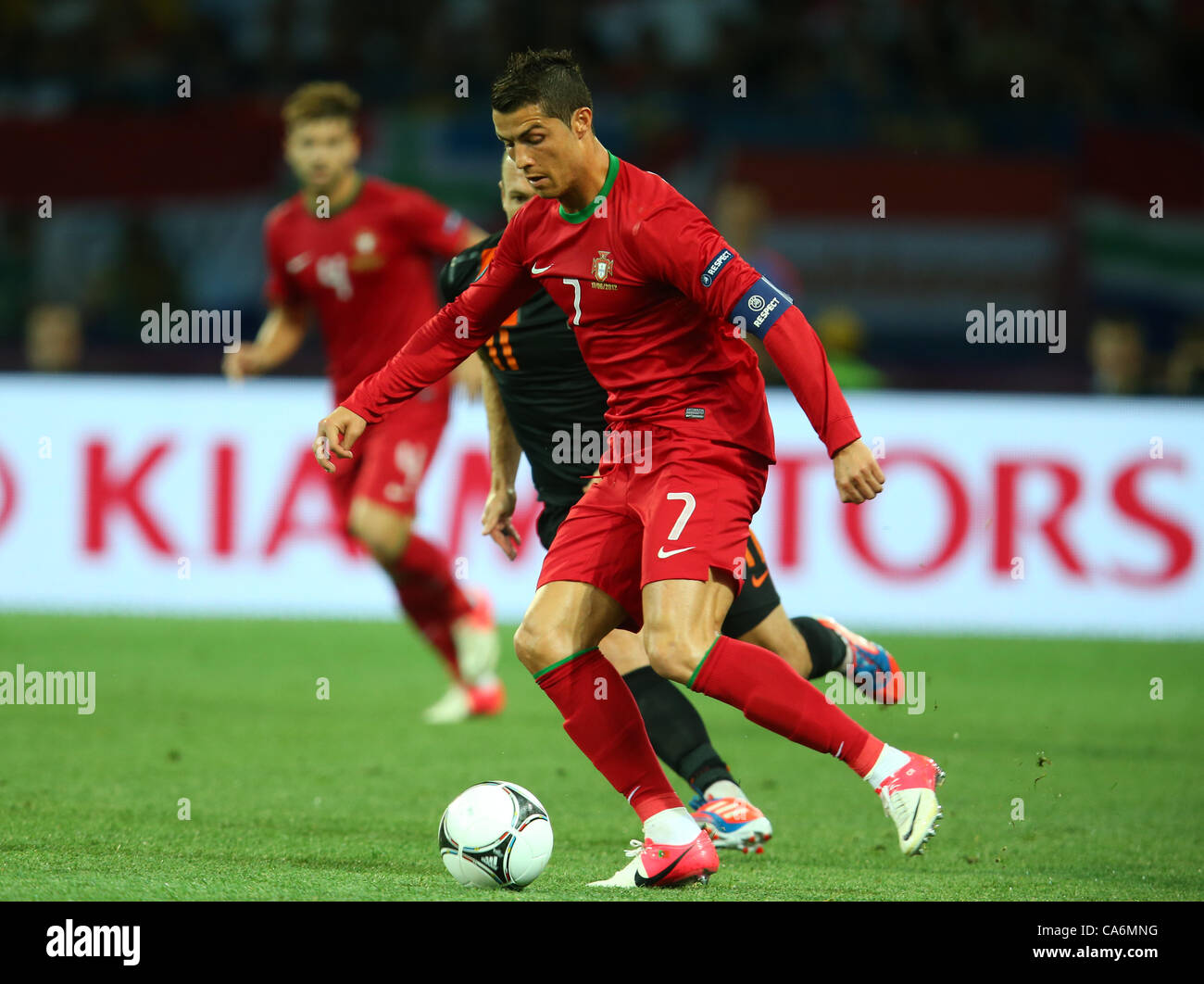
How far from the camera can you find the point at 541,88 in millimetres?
4191

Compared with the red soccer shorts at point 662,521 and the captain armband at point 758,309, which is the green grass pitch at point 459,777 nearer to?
the red soccer shorts at point 662,521

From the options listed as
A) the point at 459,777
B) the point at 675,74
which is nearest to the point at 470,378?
the point at 459,777

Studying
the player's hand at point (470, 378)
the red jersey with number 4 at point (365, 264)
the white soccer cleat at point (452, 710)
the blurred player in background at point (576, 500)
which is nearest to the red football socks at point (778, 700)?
the blurred player in background at point (576, 500)

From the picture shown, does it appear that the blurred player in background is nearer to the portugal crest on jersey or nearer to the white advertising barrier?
the portugal crest on jersey

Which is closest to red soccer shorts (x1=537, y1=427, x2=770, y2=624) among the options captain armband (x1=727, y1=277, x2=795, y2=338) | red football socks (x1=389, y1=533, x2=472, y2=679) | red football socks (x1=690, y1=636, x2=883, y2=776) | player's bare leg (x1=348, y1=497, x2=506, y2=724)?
red football socks (x1=690, y1=636, x2=883, y2=776)

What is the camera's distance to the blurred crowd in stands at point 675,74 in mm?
14078

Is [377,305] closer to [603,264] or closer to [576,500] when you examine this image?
[576,500]

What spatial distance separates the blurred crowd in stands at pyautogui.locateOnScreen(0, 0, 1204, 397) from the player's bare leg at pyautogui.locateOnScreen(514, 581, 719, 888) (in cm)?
876

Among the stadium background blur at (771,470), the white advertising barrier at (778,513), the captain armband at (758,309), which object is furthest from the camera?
the white advertising barrier at (778,513)

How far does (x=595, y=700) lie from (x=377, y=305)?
12.2 feet

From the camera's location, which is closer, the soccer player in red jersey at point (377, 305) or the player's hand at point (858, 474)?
the player's hand at point (858, 474)

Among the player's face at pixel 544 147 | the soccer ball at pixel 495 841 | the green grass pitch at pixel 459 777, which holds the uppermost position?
the player's face at pixel 544 147

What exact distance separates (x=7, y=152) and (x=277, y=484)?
20.2 ft

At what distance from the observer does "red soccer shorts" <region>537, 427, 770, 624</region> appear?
4.27 meters
